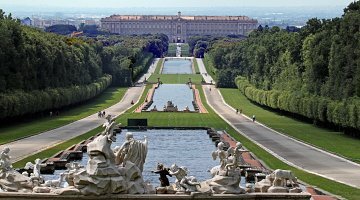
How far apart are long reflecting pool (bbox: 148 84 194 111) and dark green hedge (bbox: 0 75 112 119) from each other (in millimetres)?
6639

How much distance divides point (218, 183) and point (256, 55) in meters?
97.9

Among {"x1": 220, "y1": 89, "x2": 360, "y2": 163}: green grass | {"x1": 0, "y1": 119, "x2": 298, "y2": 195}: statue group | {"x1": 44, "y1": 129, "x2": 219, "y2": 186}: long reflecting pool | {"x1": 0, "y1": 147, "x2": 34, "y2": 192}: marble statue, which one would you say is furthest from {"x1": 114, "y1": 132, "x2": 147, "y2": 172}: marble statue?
{"x1": 220, "y1": 89, "x2": 360, "y2": 163}: green grass

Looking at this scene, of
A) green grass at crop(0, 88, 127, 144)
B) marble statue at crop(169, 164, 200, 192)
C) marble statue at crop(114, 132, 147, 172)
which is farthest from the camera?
green grass at crop(0, 88, 127, 144)

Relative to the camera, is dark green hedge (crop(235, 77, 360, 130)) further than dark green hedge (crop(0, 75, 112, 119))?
No

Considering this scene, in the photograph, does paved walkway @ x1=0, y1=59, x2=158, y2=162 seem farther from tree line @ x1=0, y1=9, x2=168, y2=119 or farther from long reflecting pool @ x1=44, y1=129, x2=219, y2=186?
tree line @ x1=0, y1=9, x2=168, y2=119

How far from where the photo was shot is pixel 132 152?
2727cm

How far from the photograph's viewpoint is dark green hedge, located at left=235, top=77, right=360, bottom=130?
68625 millimetres

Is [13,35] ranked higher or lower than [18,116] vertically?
higher

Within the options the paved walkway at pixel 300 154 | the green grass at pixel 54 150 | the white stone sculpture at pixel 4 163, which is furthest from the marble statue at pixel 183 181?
the green grass at pixel 54 150

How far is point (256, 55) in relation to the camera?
124812mm

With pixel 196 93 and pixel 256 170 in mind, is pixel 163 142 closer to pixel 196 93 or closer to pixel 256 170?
pixel 256 170

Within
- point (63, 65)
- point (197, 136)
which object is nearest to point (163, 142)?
point (197, 136)

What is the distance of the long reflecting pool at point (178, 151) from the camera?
138 ft

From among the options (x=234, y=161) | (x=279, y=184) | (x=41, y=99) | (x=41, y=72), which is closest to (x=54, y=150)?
(x=279, y=184)
